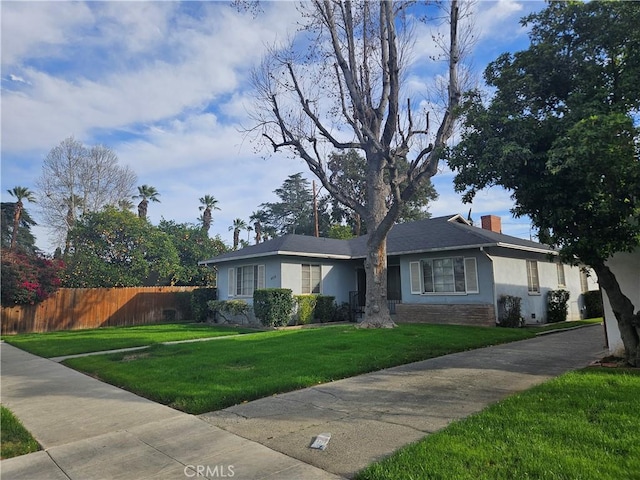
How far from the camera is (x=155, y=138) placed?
15.4 metres

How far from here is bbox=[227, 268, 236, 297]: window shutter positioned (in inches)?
846

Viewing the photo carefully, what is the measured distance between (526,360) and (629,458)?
550 cm

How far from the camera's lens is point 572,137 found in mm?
6484

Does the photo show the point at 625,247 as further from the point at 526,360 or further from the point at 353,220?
the point at 353,220

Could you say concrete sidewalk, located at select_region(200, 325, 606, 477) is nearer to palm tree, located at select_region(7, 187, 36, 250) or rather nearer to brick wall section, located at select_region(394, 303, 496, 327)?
brick wall section, located at select_region(394, 303, 496, 327)

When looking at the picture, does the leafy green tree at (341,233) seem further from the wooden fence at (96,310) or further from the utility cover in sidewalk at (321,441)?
the utility cover in sidewalk at (321,441)

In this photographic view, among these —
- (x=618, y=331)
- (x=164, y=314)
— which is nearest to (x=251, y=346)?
(x=618, y=331)

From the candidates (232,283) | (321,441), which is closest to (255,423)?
(321,441)

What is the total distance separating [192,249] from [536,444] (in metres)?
31.1

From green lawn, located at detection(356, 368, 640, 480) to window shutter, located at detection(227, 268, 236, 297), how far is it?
57.1 ft

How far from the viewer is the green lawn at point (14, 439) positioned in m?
4.57

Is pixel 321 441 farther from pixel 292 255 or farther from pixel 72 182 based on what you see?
pixel 72 182

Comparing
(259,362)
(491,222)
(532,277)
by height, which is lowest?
(259,362)

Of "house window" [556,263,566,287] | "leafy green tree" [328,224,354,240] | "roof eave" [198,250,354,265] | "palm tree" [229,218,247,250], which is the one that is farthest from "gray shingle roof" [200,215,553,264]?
"palm tree" [229,218,247,250]
